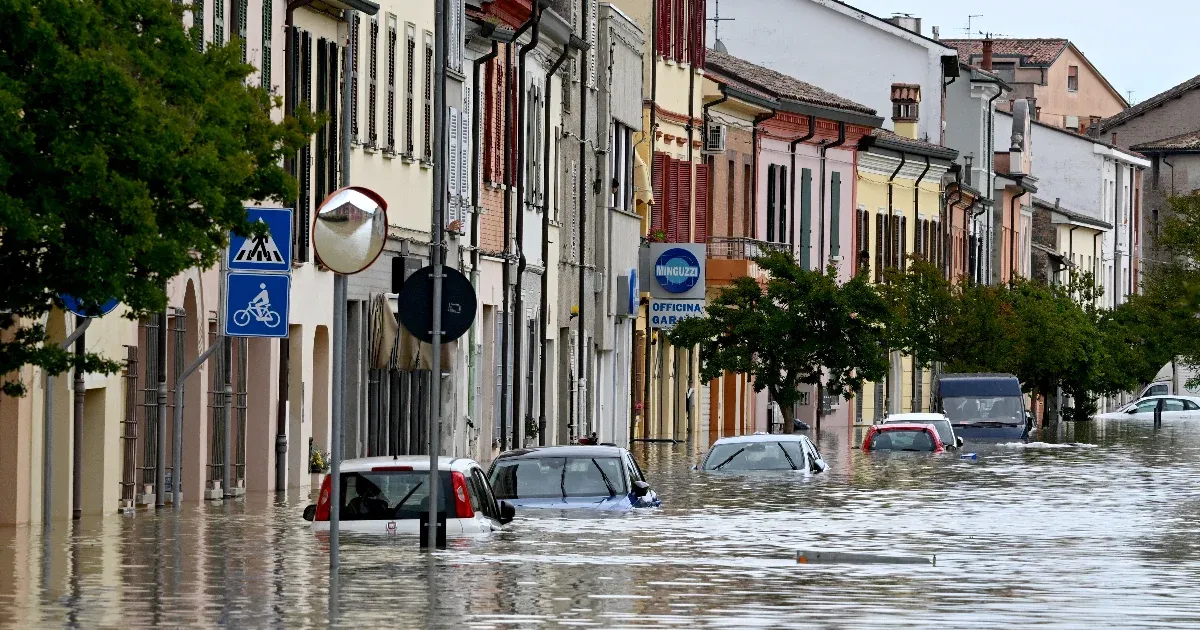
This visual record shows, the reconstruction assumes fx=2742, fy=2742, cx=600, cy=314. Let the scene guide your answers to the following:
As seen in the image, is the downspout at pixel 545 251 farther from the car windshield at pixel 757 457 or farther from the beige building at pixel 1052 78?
the beige building at pixel 1052 78

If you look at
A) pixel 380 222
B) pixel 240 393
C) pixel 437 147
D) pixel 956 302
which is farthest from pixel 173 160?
pixel 956 302

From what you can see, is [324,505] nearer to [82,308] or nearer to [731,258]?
[82,308]

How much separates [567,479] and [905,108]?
6593 centimetres

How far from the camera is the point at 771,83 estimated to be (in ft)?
244

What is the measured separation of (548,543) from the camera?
73.5 feet

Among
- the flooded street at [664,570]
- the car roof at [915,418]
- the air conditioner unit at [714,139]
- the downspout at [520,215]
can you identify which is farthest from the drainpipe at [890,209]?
the flooded street at [664,570]

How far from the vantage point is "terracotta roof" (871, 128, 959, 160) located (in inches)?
3292

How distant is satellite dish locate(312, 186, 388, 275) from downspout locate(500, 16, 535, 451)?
29984 mm

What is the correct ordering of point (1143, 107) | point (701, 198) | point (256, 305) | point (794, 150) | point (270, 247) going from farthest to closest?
point (1143, 107) < point (794, 150) < point (701, 198) < point (256, 305) < point (270, 247)

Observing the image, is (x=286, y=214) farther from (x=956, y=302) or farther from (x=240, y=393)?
(x=956, y=302)

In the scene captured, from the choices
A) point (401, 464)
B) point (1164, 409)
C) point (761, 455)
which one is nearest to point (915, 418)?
point (761, 455)

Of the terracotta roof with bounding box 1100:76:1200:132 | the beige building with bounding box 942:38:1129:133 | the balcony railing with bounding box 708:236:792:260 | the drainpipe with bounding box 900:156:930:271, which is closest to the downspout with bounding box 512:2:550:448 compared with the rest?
the balcony railing with bounding box 708:236:792:260

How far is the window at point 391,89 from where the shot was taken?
136 ft

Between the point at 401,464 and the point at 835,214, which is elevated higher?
the point at 835,214
